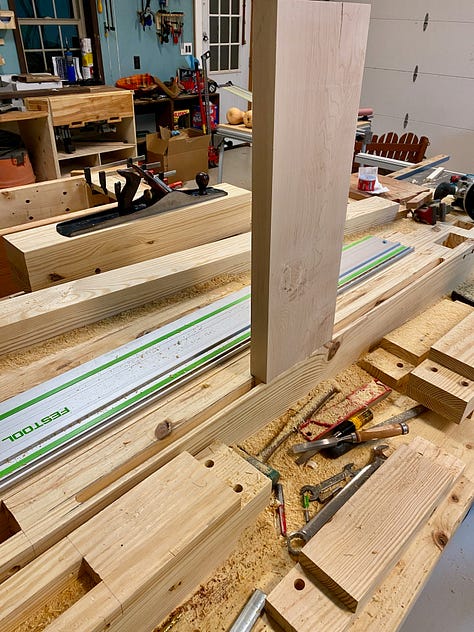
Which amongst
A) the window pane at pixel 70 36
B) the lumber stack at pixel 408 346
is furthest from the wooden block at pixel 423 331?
the window pane at pixel 70 36

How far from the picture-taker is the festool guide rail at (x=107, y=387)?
2.73 ft

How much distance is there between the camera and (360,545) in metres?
0.77

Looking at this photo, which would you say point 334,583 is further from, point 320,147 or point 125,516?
point 320,147

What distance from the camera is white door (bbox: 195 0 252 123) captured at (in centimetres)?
561

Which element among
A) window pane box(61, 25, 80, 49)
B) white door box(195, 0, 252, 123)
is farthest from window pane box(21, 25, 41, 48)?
white door box(195, 0, 252, 123)

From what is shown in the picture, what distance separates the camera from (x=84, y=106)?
3.93m

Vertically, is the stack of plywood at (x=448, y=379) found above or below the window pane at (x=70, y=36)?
below

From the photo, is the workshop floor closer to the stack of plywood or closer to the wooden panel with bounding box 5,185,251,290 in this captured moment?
the stack of plywood

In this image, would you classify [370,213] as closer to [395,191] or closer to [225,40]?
[395,191]

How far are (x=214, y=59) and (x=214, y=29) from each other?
1.10 ft

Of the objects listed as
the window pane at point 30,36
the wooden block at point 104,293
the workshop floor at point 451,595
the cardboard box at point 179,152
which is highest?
the window pane at point 30,36

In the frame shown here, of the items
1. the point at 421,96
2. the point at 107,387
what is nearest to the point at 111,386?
the point at 107,387

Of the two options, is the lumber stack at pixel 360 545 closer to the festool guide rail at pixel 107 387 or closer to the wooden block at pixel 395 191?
the festool guide rail at pixel 107 387

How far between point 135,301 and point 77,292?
158 mm
